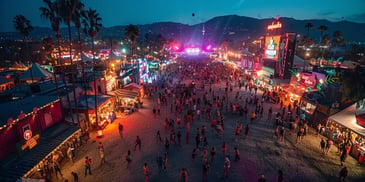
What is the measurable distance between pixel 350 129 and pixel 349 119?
149 cm

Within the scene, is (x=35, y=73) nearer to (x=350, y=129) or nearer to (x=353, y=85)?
(x=350, y=129)

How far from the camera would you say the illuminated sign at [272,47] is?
91.7ft

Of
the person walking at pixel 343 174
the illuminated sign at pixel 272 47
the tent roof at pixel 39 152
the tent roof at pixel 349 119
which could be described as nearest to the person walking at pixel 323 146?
the tent roof at pixel 349 119

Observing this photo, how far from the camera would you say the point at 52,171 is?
34.7 feet

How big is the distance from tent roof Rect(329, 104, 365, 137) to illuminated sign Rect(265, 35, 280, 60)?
15.3 meters

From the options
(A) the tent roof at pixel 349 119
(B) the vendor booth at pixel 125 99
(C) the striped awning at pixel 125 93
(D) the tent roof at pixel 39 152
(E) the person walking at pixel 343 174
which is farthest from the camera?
(C) the striped awning at pixel 125 93

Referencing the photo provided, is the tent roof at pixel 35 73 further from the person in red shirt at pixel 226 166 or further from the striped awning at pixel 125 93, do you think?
the person in red shirt at pixel 226 166

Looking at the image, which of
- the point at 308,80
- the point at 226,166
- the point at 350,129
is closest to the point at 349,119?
the point at 350,129

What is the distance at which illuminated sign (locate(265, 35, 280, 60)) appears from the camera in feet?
91.7

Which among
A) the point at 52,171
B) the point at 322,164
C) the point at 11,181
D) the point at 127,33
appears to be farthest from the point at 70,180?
the point at 127,33

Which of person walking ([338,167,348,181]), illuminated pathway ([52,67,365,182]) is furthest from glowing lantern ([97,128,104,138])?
person walking ([338,167,348,181])

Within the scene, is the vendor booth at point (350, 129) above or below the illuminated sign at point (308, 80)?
below

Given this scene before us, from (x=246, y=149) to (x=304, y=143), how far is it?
501cm

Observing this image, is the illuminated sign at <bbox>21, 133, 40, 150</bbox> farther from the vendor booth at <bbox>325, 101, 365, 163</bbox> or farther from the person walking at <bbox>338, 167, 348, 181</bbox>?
the vendor booth at <bbox>325, 101, 365, 163</bbox>
